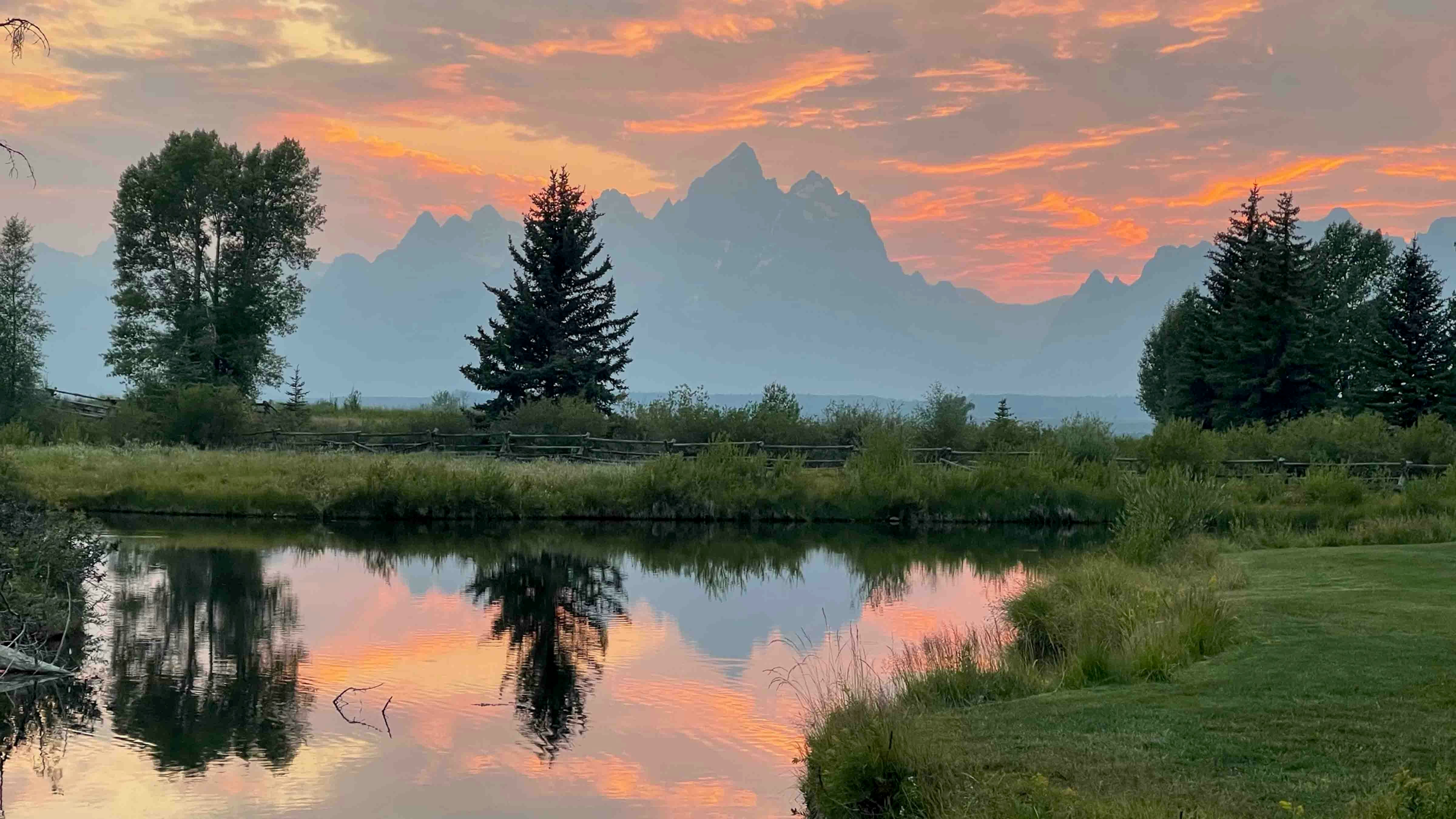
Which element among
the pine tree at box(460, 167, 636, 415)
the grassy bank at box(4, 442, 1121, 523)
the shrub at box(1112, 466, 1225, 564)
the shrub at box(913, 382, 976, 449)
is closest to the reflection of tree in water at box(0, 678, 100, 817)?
the shrub at box(1112, 466, 1225, 564)

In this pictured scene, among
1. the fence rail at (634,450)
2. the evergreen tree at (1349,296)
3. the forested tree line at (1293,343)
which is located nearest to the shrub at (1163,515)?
the fence rail at (634,450)

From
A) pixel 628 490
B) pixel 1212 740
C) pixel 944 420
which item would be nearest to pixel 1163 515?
pixel 1212 740

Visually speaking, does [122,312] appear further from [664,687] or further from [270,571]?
[664,687]

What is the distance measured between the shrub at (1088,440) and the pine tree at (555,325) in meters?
17.2

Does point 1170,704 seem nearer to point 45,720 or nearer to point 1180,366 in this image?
point 45,720

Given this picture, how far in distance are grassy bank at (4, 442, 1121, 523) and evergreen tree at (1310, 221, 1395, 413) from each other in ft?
82.4

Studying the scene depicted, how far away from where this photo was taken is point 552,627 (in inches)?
693

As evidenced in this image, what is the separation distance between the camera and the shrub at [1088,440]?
34094 mm

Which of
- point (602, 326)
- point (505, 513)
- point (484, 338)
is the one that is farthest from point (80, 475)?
point (602, 326)

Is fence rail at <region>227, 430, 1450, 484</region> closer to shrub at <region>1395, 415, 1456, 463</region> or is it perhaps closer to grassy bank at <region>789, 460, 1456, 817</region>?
shrub at <region>1395, 415, 1456, 463</region>

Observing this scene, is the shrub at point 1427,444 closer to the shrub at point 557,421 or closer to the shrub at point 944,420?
the shrub at point 944,420

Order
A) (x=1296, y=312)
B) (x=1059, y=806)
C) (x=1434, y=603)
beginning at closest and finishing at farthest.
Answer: (x=1059, y=806) < (x=1434, y=603) < (x=1296, y=312)

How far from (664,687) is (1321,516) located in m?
19.3

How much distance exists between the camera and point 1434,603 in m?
12.9
